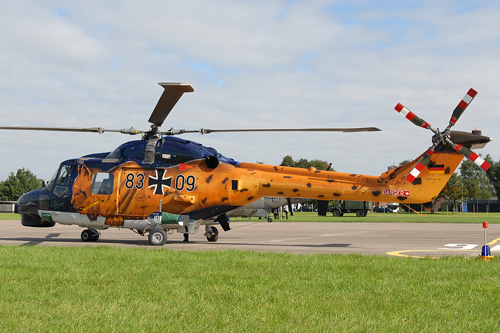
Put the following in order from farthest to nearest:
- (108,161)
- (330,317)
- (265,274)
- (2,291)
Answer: (108,161), (265,274), (2,291), (330,317)

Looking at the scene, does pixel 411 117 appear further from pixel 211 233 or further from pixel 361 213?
pixel 361 213

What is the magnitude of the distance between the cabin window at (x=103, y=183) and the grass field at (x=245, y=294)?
671 centimetres

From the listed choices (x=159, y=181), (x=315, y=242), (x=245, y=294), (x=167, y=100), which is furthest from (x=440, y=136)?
(x=245, y=294)

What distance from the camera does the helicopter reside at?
1742 centimetres

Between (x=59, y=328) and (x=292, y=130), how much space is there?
38.1 feet

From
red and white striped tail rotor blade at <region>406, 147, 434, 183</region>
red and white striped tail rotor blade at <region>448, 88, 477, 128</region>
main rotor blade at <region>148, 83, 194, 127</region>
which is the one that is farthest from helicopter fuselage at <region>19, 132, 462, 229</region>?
red and white striped tail rotor blade at <region>448, 88, 477, 128</region>

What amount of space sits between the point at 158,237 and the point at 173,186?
77.7 inches

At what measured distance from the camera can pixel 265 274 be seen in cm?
966

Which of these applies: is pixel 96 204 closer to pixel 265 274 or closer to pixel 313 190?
pixel 313 190

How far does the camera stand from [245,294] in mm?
7668

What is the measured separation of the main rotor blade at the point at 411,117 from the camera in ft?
52.6

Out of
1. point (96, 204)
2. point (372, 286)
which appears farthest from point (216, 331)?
point (96, 204)

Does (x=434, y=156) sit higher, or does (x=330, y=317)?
(x=434, y=156)

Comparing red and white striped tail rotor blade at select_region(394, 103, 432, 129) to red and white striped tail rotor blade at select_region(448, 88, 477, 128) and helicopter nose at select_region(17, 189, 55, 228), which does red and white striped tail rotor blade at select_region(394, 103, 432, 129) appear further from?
helicopter nose at select_region(17, 189, 55, 228)
